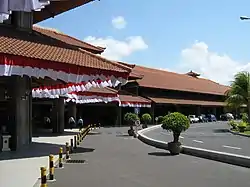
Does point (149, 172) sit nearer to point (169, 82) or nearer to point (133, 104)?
point (133, 104)

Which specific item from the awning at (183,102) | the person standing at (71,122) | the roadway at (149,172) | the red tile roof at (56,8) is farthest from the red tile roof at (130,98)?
the roadway at (149,172)

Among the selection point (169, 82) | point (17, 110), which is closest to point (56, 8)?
point (17, 110)

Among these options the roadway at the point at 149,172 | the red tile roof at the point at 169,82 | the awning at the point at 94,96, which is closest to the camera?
the roadway at the point at 149,172

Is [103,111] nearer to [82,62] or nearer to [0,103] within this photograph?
[0,103]

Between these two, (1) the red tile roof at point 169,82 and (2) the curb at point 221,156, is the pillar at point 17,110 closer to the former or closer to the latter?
(2) the curb at point 221,156

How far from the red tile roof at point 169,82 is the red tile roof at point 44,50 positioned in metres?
37.8

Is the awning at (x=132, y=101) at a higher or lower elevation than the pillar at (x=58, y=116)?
higher

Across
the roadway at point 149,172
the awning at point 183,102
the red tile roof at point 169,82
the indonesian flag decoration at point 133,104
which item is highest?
the red tile roof at point 169,82

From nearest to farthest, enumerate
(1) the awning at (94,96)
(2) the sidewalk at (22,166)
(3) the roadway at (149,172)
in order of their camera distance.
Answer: (3) the roadway at (149,172)
(2) the sidewalk at (22,166)
(1) the awning at (94,96)

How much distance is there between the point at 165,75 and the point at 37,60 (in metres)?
55.4

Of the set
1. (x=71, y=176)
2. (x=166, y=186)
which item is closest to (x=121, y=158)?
(x=71, y=176)

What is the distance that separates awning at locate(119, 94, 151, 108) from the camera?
50719 millimetres

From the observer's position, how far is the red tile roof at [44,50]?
50.9 ft

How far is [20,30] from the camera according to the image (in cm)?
1911
